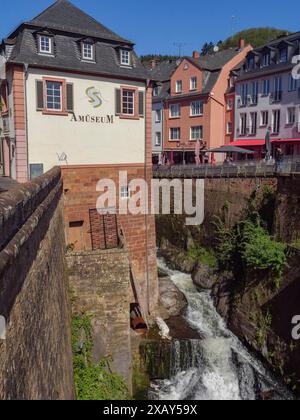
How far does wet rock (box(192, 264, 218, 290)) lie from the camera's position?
67.3ft

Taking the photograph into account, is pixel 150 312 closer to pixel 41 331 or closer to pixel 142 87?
pixel 142 87

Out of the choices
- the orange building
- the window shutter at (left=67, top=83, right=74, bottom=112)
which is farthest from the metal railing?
the window shutter at (left=67, top=83, right=74, bottom=112)

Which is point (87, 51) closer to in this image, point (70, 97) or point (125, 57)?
point (125, 57)

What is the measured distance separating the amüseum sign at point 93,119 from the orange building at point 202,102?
20223mm

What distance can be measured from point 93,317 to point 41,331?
668 centimetres

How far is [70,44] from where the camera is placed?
1586cm

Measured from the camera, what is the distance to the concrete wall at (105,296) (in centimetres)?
1245

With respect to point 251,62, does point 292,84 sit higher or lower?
lower

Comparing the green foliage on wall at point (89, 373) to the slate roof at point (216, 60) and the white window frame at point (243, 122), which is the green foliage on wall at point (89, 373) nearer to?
the white window frame at point (243, 122)

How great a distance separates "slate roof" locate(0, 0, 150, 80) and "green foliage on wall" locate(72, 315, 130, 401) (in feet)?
30.7

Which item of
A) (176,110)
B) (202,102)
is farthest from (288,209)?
(176,110)

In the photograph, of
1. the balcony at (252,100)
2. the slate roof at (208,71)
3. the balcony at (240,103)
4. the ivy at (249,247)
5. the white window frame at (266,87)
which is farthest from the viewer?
the slate roof at (208,71)

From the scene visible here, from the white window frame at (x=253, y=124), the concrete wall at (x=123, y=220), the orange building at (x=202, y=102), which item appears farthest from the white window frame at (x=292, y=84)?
the concrete wall at (x=123, y=220)

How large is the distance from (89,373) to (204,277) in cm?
1055
